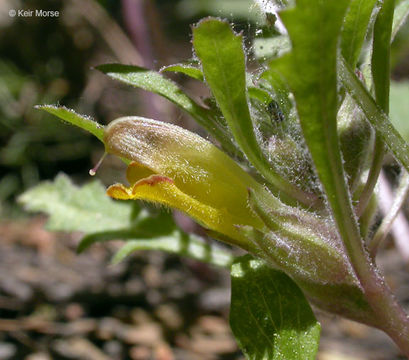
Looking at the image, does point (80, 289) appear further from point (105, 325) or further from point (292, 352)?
point (292, 352)

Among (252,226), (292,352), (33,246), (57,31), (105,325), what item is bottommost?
(292,352)

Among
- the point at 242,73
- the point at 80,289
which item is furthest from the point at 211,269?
the point at 242,73

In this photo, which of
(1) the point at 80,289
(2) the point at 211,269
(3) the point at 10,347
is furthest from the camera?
(2) the point at 211,269

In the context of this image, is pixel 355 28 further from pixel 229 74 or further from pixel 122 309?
pixel 122 309

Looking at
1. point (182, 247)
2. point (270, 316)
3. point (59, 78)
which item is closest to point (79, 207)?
point (182, 247)

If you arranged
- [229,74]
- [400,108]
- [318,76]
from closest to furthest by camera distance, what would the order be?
[318,76]
[229,74]
[400,108]

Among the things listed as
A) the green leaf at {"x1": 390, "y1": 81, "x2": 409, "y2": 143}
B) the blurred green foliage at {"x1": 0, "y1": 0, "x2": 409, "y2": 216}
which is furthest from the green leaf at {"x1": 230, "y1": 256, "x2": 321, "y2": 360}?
the blurred green foliage at {"x1": 0, "y1": 0, "x2": 409, "y2": 216}

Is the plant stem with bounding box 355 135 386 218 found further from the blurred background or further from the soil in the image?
the soil
